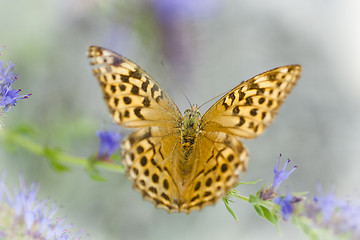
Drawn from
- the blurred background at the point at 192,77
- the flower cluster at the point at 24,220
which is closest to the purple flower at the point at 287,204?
the flower cluster at the point at 24,220

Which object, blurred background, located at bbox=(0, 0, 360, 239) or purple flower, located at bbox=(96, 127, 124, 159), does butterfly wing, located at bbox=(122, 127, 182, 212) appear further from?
blurred background, located at bbox=(0, 0, 360, 239)

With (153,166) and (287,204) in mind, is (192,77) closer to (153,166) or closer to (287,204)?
(153,166)

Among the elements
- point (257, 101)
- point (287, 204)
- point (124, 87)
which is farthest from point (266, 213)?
point (124, 87)

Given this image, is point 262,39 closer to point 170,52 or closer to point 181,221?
point 170,52

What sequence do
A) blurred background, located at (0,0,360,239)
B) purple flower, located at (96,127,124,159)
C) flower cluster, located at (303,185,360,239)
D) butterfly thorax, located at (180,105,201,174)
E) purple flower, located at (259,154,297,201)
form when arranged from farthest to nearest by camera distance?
blurred background, located at (0,0,360,239), purple flower, located at (96,127,124,159), butterfly thorax, located at (180,105,201,174), purple flower, located at (259,154,297,201), flower cluster, located at (303,185,360,239)

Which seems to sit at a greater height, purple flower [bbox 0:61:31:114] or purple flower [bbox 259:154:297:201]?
purple flower [bbox 0:61:31:114]

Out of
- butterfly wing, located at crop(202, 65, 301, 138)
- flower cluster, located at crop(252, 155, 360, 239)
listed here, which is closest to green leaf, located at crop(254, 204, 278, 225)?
flower cluster, located at crop(252, 155, 360, 239)
